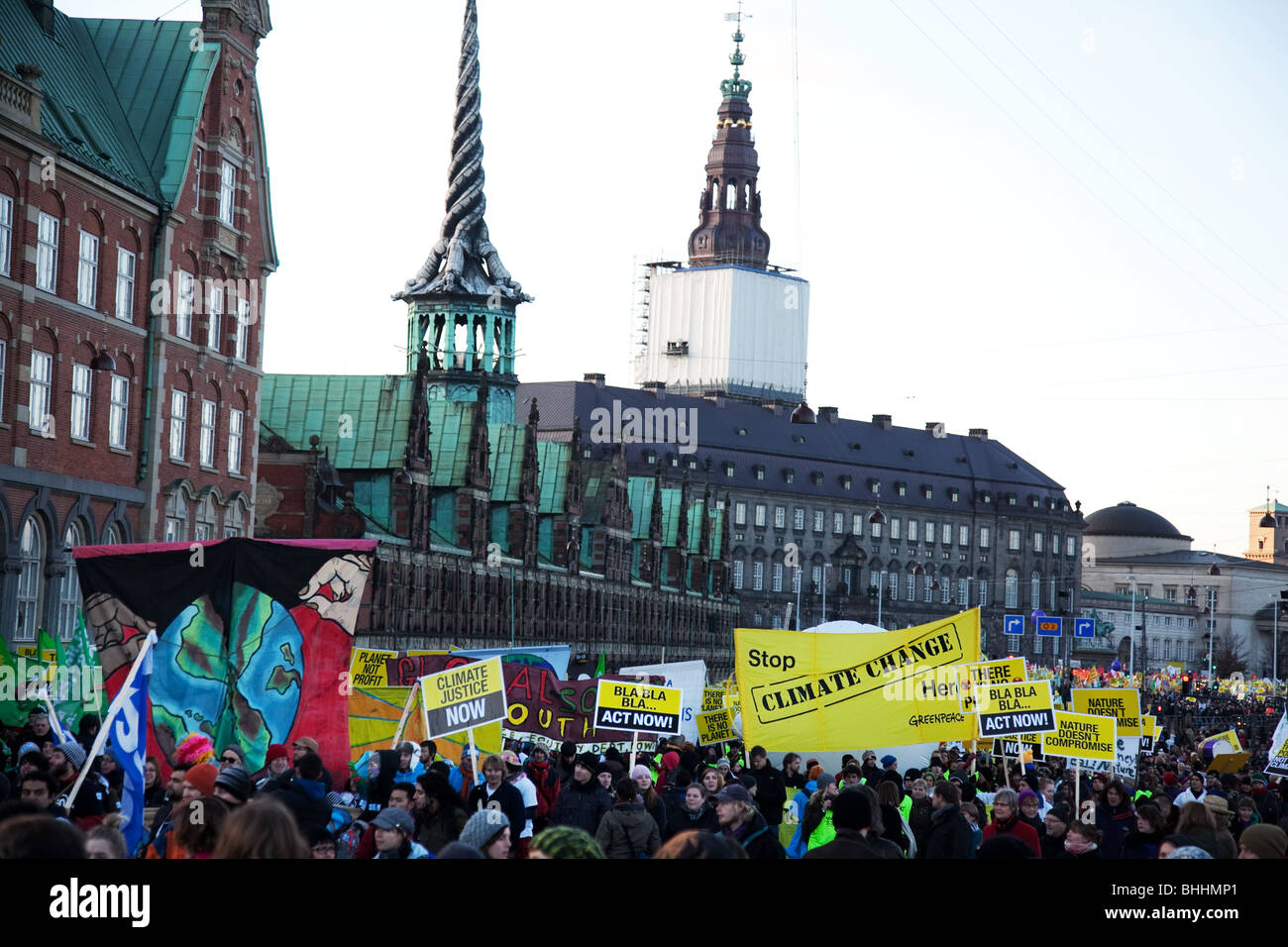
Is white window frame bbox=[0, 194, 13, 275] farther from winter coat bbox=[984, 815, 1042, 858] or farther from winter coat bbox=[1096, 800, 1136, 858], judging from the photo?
winter coat bbox=[984, 815, 1042, 858]

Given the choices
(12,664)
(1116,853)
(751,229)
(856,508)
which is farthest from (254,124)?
(751,229)

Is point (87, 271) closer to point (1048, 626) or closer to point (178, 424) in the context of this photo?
point (178, 424)

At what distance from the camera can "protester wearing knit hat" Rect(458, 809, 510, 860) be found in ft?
32.8

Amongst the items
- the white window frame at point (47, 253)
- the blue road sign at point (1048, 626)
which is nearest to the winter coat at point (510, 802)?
the white window frame at point (47, 253)

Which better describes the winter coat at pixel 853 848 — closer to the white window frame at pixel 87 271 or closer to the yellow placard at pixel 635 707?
the yellow placard at pixel 635 707

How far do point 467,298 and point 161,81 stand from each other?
46.4 m

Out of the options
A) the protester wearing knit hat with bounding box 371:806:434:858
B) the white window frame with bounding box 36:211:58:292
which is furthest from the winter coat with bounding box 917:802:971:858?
the white window frame with bounding box 36:211:58:292

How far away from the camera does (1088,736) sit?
20.8 metres

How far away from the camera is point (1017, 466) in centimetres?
16762

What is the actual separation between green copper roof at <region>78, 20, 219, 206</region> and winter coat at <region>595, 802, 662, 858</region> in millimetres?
29742

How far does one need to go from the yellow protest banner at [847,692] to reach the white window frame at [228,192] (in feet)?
81.7

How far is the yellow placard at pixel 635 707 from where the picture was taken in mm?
19984

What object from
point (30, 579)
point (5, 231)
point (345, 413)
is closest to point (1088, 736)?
point (30, 579)
